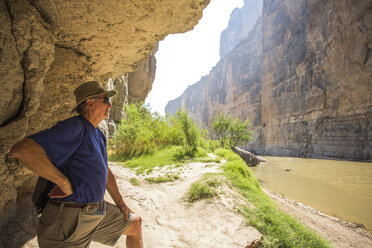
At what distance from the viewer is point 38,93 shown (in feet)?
6.64

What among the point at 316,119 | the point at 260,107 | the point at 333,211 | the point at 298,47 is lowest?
the point at 333,211

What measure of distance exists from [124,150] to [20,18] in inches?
337

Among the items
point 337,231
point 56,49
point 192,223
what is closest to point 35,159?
point 56,49

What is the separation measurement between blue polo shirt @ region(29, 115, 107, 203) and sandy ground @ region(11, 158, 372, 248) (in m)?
1.38

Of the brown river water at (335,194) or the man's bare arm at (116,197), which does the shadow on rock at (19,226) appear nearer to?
the man's bare arm at (116,197)

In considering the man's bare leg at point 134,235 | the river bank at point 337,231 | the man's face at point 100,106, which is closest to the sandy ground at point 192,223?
the river bank at point 337,231

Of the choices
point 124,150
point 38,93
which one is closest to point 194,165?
point 124,150

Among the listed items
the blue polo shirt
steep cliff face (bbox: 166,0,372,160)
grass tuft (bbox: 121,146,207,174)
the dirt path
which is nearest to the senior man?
the blue polo shirt

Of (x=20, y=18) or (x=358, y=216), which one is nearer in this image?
(x=20, y=18)

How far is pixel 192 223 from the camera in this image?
124 inches

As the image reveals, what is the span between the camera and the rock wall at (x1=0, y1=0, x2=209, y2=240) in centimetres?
173

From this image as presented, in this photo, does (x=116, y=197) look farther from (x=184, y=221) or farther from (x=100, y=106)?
(x=184, y=221)

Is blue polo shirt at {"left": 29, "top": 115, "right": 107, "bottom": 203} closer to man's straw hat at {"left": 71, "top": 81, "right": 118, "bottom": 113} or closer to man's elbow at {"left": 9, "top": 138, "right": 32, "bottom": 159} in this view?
man's elbow at {"left": 9, "top": 138, "right": 32, "bottom": 159}

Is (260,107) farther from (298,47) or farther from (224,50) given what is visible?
(224,50)
